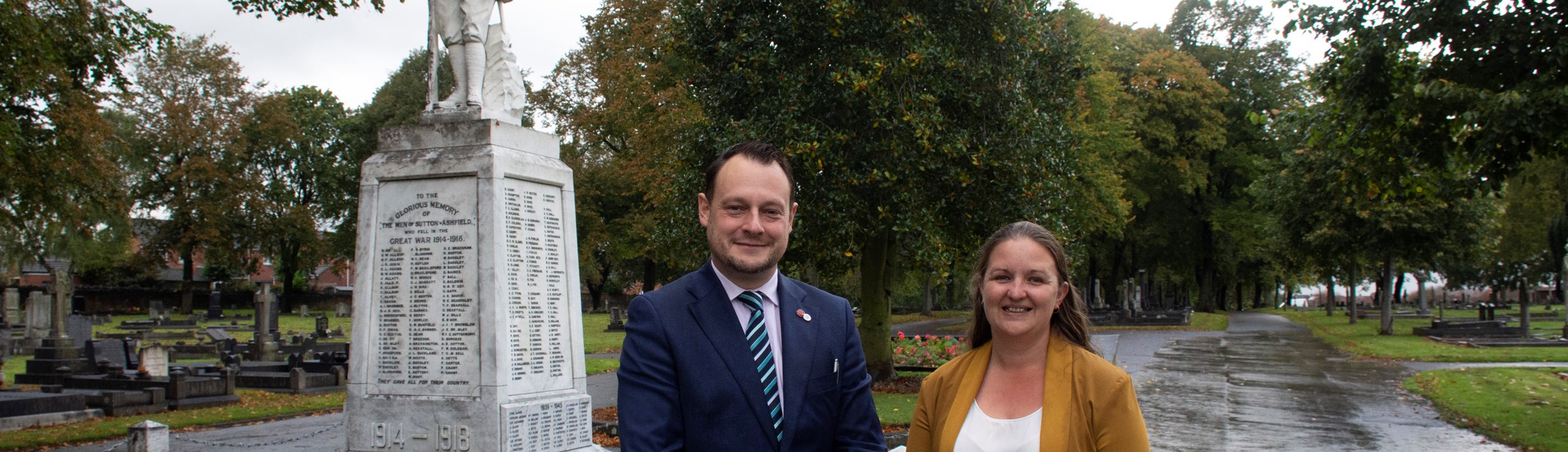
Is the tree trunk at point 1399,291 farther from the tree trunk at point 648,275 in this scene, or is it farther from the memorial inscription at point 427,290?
the memorial inscription at point 427,290

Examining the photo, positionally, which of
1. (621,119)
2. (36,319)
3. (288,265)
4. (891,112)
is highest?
(621,119)

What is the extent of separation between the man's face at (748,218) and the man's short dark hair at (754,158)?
0.05 ft

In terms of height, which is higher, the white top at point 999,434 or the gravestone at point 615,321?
the white top at point 999,434

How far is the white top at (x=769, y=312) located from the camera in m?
3.04

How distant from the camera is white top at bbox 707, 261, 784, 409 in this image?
3043 millimetres

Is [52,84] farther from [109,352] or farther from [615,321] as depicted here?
[615,321]

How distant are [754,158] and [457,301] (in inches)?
198

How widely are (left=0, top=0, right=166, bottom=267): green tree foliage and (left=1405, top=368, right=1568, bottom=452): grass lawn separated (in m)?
16.3

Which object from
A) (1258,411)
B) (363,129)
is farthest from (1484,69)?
(363,129)

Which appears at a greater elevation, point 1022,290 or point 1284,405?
point 1022,290

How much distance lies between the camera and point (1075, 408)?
3.09m

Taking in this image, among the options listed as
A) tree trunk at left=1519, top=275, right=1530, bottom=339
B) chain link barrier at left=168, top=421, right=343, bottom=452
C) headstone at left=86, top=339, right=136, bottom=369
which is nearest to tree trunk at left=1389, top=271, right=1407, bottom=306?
tree trunk at left=1519, top=275, right=1530, bottom=339

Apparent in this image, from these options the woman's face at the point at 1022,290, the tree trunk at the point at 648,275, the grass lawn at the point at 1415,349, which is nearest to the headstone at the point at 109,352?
the woman's face at the point at 1022,290

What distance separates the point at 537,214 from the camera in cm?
796
